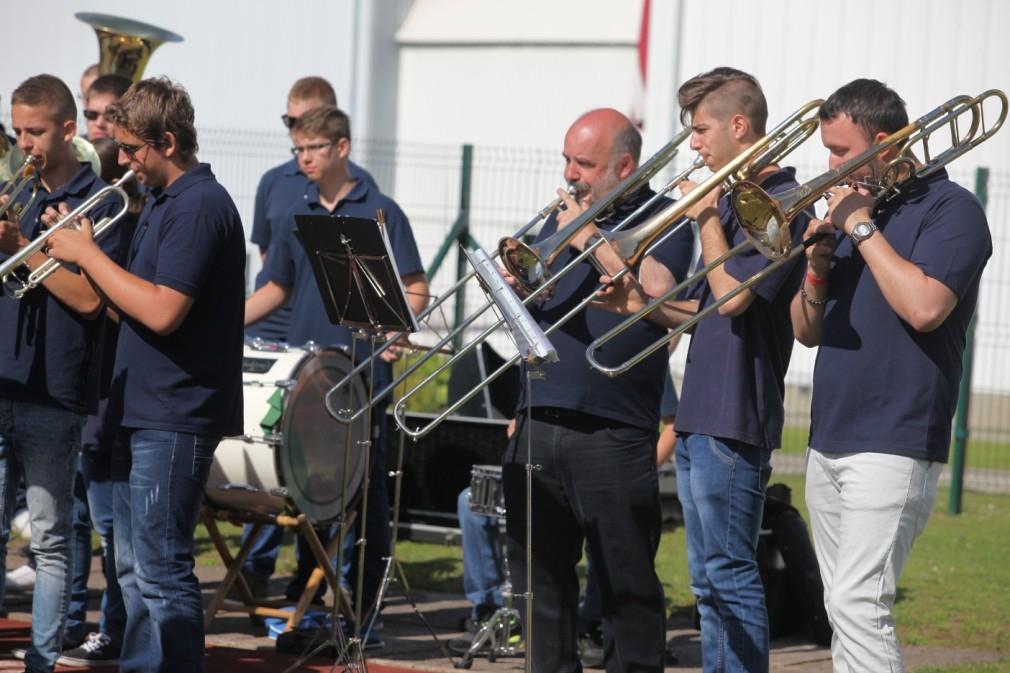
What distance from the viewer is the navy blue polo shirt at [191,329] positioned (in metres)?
4.46

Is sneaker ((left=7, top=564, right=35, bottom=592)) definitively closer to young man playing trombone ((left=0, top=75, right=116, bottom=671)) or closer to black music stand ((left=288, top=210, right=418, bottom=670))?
young man playing trombone ((left=0, top=75, right=116, bottom=671))

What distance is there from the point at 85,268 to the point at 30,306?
629 mm

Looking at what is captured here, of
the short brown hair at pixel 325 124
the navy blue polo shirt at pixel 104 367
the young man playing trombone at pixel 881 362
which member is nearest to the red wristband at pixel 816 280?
the young man playing trombone at pixel 881 362

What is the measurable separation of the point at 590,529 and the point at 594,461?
0.22 meters

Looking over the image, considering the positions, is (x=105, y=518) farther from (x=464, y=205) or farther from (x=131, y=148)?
(x=464, y=205)

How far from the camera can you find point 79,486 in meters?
6.23

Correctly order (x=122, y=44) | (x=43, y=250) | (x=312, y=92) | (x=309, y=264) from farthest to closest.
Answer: (x=122, y=44)
(x=312, y=92)
(x=309, y=264)
(x=43, y=250)

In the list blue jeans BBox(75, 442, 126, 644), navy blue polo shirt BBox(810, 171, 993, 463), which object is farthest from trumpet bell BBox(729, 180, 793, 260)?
blue jeans BBox(75, 442, 126, 644)

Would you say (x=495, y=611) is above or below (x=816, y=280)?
below

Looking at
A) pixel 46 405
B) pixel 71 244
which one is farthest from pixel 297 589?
pixel 71 244

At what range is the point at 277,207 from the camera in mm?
6957

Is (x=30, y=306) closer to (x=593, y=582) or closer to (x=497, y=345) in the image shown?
(x=593, y=582)

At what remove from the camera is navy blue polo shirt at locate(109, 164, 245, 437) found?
446cm

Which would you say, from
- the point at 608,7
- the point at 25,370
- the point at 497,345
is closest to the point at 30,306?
the point at 25,370
